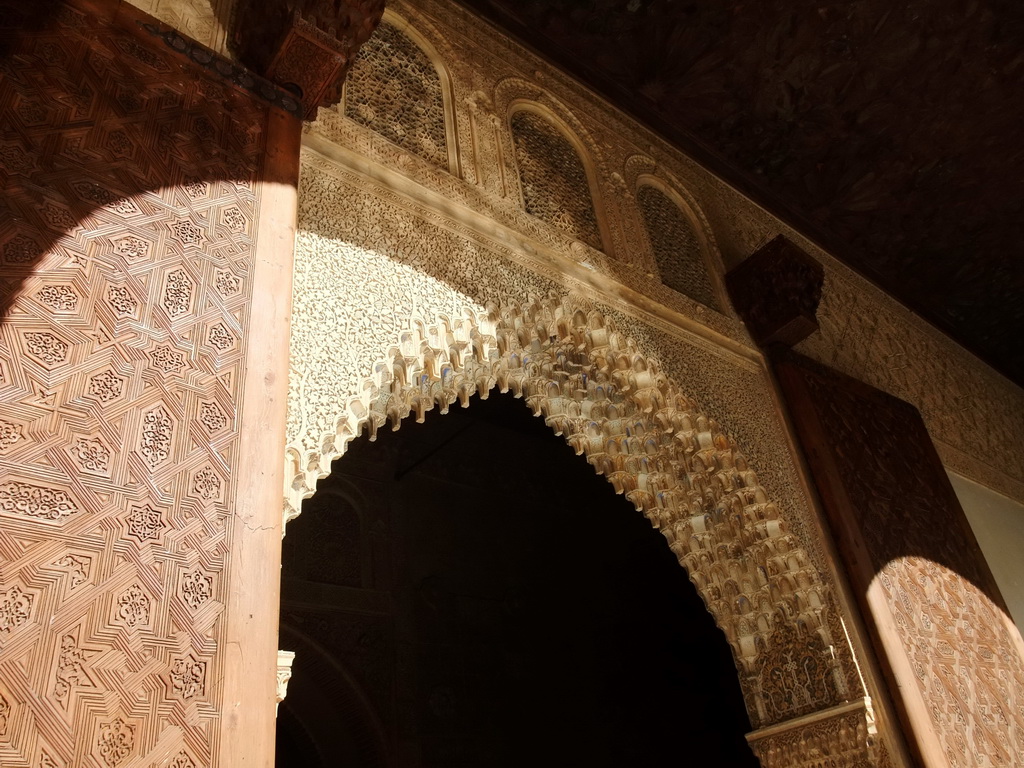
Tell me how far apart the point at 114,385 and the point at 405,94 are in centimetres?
207

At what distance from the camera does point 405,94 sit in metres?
3.56

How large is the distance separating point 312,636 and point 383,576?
26.9 inches

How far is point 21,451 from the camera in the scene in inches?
66.6

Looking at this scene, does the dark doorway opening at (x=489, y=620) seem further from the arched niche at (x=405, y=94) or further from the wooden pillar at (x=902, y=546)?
the arched niche at (x=405, y=94)

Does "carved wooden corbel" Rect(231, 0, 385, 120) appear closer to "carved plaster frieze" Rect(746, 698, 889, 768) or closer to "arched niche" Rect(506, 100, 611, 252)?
"arched niche" Rect(506, 100, 611, 252)

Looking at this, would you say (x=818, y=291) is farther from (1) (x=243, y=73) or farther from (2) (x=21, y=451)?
(2) (x=21, y=451)

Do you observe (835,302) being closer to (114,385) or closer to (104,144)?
(104,144)

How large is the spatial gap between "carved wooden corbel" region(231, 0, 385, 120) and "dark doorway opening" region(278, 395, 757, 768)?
3131mm

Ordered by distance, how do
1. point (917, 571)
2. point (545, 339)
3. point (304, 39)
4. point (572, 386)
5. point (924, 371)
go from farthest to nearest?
point (924, 371) < point (917, 571) < point (572, 386) < point (545, 339) < point (304, 39)

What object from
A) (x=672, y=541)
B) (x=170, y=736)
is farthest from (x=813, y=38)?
(x=170, y=736)

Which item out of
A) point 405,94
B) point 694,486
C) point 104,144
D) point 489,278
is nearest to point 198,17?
point 104,144

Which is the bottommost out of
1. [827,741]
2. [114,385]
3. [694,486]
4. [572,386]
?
[827,741]

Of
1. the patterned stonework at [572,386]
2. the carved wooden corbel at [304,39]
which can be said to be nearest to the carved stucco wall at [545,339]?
the patterned stonework at [572,386]

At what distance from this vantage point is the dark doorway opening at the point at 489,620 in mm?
5062
